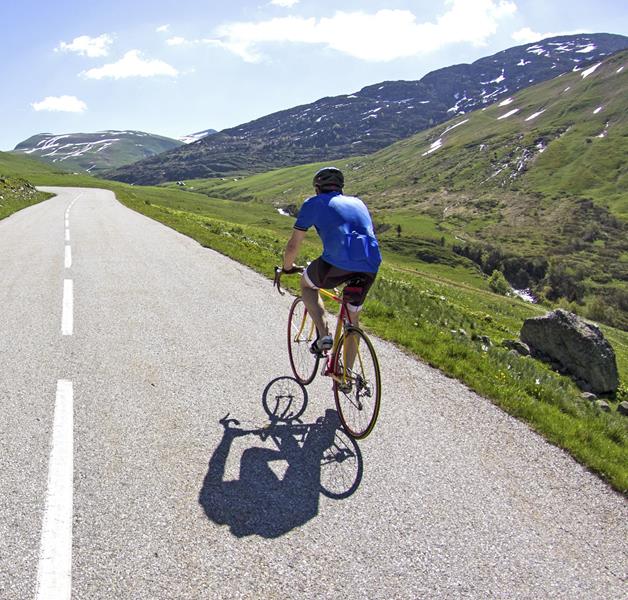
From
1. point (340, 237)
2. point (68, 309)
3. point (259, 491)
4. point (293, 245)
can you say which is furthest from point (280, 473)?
point (68, 309)

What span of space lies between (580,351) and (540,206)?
14434 cm

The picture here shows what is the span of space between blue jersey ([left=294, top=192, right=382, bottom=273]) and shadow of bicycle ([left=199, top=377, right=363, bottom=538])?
2205 millimetres

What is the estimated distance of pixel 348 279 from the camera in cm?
623

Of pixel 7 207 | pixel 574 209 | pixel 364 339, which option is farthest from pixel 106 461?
pixel 574 209

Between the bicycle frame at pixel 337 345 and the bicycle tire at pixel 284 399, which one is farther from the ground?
the bicycle frame at pixel 337 345

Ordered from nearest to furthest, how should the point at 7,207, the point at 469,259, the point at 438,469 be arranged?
the point at 438,469 < the point at 7,207 < the point at 469,259

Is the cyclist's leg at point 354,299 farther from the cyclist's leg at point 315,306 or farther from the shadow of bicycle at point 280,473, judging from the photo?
the shadow of bicycle at point 280,473

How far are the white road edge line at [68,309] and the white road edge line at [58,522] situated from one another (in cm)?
383

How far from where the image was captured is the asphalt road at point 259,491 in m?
3.81

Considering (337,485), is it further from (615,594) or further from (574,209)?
(574,209)

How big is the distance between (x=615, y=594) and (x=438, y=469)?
1933 mm

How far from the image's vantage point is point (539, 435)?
21.1 feet

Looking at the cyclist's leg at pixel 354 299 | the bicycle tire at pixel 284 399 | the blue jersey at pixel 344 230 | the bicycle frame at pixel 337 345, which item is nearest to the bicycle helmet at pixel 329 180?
the blue jersey at pixel 344 230

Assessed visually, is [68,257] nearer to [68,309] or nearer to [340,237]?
[68,309]
